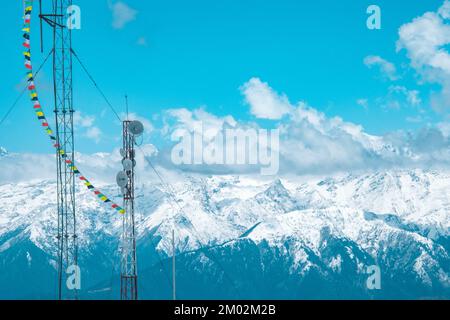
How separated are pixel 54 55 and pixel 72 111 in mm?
6664

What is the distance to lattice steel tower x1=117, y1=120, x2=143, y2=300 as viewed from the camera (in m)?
85.1

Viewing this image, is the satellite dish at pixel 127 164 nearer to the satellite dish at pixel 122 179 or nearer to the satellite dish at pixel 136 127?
the satellite dish at pixel 122 179

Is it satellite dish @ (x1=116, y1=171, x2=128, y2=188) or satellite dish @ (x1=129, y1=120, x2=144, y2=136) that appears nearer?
satellite dish @ (x1=116, y1=171, x2=128, y2=188)

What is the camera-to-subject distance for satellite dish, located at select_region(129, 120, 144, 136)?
285 ft

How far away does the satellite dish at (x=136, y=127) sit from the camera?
86.8 metres

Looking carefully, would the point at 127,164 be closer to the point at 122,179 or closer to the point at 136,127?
the point at 122,179

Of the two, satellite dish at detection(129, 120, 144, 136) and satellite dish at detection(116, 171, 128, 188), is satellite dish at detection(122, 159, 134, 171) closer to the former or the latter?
satellite dish at detection(116, 171, 128, 188)

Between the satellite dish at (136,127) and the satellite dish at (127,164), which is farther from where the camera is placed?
the satellite dish at (136,127)

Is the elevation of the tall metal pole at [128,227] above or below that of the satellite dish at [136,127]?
below

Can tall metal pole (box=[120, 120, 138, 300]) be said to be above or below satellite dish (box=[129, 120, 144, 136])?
below

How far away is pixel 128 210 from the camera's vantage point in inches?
3415

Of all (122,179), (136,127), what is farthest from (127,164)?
(136,127)
